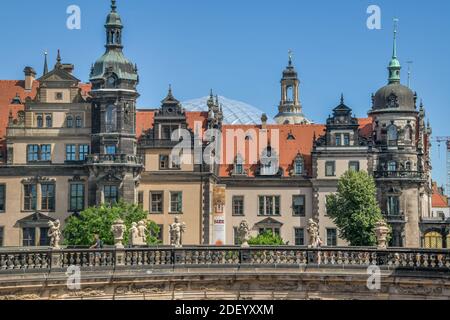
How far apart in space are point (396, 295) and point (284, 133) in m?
65.6

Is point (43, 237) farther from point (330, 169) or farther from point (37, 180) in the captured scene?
point (330, 169)

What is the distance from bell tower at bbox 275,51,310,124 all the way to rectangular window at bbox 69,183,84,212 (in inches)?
2356

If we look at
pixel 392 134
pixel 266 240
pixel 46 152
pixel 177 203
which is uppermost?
pixel 392 134

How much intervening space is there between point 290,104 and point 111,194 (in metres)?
68.9

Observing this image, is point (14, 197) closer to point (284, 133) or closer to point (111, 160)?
point (111, 160)

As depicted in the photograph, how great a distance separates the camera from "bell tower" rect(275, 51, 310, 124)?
488 feet

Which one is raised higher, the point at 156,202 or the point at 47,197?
the point at 47,197

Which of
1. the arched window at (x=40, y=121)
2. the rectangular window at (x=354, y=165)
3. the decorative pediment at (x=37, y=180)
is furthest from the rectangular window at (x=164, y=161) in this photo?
the rectangular window at (x=354, y=165)

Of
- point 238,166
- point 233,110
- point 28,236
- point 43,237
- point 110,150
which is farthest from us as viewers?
point 233,110

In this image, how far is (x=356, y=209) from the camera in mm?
90125

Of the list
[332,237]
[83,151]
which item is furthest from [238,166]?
[83,151]

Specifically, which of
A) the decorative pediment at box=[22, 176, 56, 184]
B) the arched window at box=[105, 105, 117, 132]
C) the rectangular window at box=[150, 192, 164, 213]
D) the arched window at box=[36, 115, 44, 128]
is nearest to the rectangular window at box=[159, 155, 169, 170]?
the rectangular window at box=[150, 192, 164, 213]

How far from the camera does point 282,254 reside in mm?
39562
